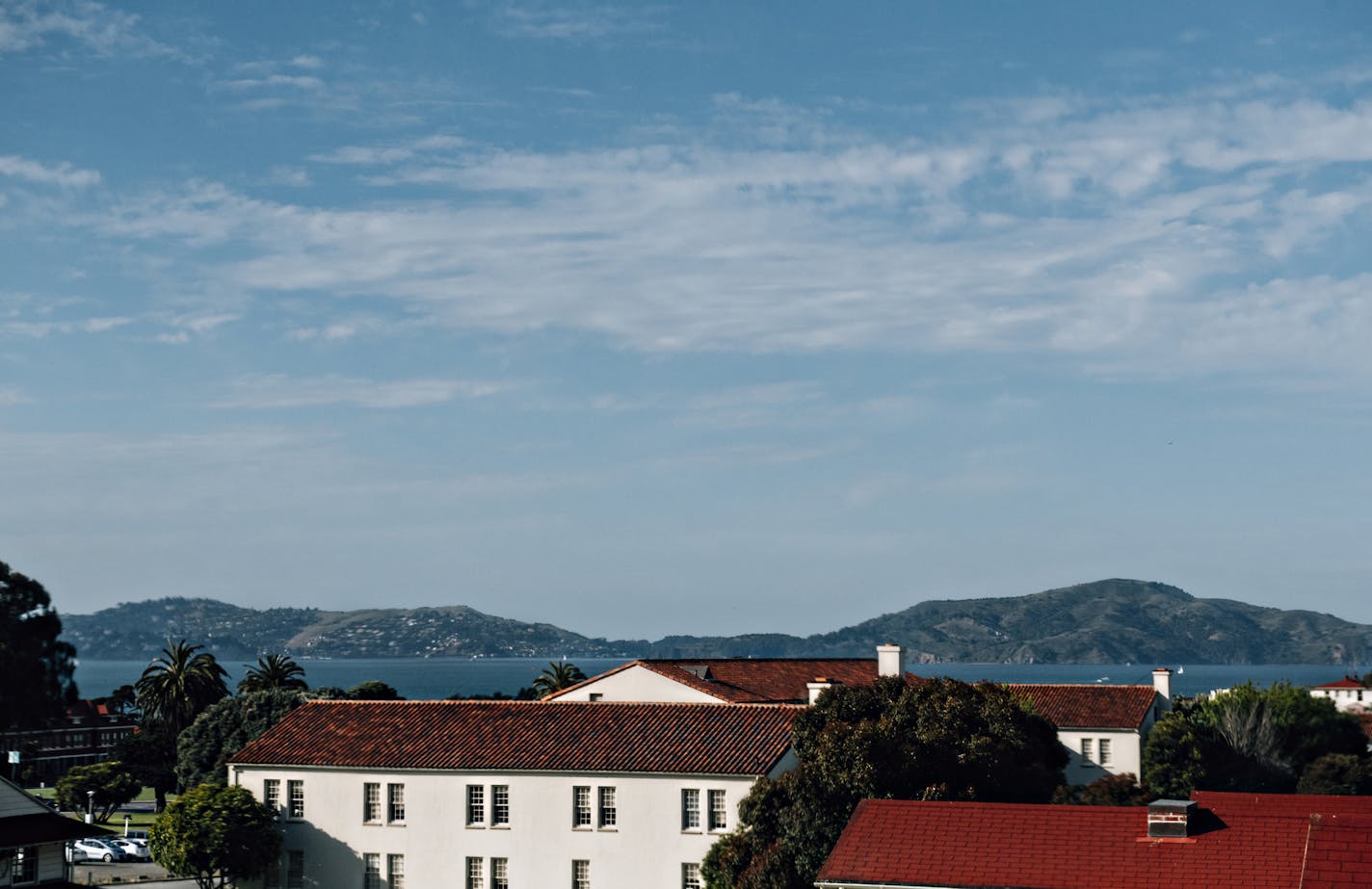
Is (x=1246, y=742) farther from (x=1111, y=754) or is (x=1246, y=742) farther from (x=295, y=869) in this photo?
(x=295, y=869)

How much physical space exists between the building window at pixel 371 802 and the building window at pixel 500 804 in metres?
4.82

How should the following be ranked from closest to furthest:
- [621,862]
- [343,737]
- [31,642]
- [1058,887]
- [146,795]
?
[1058,887]
[621,862]
[343,737]
[31,642]
[146,795]

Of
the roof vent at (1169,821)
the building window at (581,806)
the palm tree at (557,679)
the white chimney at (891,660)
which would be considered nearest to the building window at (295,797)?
the building window at (581,806)

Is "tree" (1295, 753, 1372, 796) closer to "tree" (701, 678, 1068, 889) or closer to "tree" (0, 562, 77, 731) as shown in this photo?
"tree" (701, 678, 1068, 889)

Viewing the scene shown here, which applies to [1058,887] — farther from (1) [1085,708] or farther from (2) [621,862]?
(1) [1085,708]

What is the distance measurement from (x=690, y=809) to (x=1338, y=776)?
41998 mm

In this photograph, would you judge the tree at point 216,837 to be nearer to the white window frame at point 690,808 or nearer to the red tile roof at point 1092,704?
the white window frame at point 690,808

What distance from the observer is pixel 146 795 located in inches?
5049

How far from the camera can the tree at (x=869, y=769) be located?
4909 centimetres

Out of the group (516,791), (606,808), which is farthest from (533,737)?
(606,808)

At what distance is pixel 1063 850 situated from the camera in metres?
38.8

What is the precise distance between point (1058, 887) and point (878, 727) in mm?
14022

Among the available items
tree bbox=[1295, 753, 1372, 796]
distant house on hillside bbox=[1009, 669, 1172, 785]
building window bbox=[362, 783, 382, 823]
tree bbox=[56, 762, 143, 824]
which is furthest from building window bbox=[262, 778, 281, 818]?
tree bbox=[1295, 753, 1372, 796]

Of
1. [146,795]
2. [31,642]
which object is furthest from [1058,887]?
[146,795]
